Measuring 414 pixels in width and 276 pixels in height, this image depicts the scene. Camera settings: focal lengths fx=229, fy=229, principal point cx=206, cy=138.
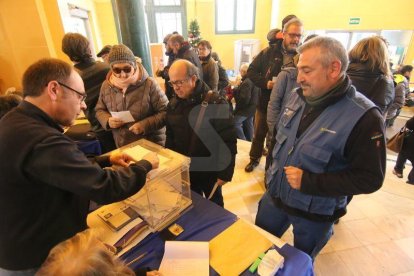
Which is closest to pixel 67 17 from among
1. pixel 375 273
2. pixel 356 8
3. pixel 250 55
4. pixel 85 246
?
pixel 85 246

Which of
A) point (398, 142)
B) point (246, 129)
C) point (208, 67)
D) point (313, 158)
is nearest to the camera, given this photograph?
point (313, 158)

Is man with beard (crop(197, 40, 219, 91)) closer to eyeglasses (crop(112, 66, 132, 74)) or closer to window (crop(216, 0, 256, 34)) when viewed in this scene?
eyeglasses (crop(112, 66, 132, 74))

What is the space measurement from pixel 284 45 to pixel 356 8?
681 centimetres

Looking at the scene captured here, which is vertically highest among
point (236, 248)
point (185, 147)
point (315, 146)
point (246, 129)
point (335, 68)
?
point (335, 68)

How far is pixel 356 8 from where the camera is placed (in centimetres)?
702

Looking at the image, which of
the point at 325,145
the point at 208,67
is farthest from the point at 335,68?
the point at 208,67

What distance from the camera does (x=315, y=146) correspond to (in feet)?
3.60

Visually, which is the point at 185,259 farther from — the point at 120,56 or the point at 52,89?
the point at 120,56

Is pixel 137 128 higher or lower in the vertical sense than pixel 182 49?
lower

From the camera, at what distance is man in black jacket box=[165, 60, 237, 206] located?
1.55 m

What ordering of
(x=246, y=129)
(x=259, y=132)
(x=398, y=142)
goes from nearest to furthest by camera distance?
(x=398, y=142) < (x=259, y=132) < (x=246, y=129)

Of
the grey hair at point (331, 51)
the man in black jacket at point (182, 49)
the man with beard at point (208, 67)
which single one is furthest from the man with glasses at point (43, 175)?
the man with beard at point (208, 67)

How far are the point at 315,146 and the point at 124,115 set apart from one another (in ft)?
4.57

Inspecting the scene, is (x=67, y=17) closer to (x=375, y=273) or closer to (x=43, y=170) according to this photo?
(x=43, y=170)
